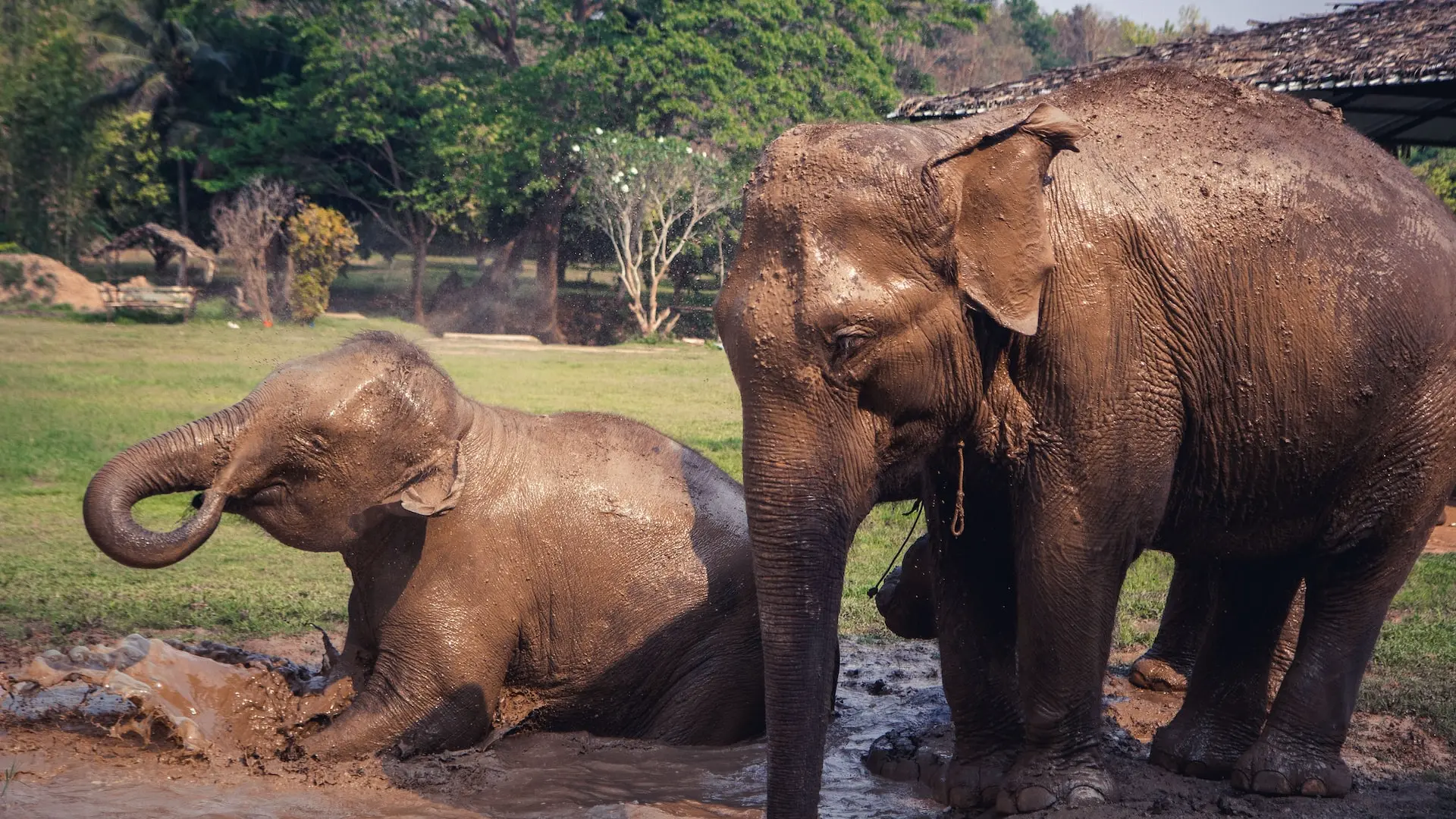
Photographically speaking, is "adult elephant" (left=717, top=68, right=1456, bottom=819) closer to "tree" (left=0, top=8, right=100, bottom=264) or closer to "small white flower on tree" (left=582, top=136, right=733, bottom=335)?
"small white flower on tree" (left=582, top=136, right=733, bottom=335)

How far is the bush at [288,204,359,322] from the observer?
33.8 m

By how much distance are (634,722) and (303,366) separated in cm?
201

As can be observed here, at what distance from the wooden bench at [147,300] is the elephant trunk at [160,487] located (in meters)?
25.9

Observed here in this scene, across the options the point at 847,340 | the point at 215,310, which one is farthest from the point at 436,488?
the point at 215,310

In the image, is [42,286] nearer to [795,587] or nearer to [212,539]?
[212,539]

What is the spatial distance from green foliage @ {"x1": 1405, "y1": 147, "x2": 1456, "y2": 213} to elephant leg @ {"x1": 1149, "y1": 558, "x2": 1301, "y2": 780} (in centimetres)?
2079

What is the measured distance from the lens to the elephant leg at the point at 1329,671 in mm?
4945

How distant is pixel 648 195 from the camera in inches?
1350

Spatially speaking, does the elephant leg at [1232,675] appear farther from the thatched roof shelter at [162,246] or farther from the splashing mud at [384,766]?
the thatched roof shelter at [162,246]

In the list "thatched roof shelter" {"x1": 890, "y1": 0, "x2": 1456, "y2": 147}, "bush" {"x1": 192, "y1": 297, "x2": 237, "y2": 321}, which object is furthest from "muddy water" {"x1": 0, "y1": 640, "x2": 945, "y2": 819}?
"bush" {"x1": 192, "y1": 297, "x2": 237, "y2": 321}

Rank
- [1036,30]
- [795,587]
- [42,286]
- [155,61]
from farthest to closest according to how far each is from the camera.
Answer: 1. [1036,30]
2. [155,61]
3. [42,286]
4. [795,587]

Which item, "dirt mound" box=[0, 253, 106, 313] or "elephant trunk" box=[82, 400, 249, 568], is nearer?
"elephant trunk" box=[82, 400, 249, 568]

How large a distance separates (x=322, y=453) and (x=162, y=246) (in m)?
35.1

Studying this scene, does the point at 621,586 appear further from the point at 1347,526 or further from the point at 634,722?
the point at 1347,526
